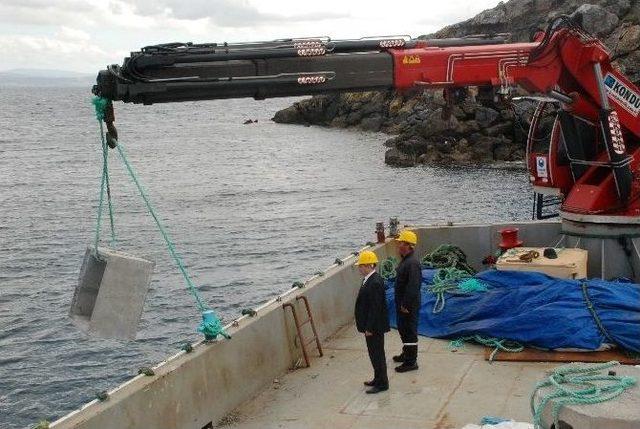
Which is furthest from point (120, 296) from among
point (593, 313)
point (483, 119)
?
point (483, 119)

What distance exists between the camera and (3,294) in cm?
2459

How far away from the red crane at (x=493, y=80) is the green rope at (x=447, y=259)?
1593 millimetres

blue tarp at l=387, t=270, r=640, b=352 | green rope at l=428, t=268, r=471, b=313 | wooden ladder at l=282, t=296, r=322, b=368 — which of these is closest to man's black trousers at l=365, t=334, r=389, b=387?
wooden ladder at l=282, t=296, r=322, b=368

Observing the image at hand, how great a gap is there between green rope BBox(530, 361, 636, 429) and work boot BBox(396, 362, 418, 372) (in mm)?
3824

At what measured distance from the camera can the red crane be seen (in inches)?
321

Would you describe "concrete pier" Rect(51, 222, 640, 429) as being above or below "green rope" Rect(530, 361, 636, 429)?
below

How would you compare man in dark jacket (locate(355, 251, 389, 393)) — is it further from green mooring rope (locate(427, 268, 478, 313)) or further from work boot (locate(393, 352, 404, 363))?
green mooring rope (locate(427, 268, 478, 313))

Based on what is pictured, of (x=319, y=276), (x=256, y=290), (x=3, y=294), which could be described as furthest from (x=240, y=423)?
(x=3, y=294)

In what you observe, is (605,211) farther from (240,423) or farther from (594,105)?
(240,423)

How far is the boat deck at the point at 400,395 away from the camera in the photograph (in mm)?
7816

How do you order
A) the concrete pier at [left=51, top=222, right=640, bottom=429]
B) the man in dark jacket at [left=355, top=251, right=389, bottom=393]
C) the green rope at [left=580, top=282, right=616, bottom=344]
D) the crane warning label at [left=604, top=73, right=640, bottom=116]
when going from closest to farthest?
the concrete pier at [left=51, top=222, right=640, bottom=429], the man in dark jacket at [left=355, top=251, right=389, bottom=393], the green rope at [left=580, top=282, right=616, bottom=344], the crane warning label at [left=604, top=73, right=640, bottom=116]

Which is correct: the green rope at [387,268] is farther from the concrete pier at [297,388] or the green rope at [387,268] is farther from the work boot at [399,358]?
the work boot at [399,358]

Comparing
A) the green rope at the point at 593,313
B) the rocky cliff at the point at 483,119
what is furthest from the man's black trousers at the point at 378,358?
the rocky cliff at the point at 483,119

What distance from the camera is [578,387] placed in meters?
5.00
